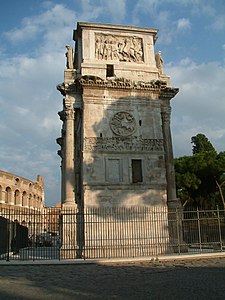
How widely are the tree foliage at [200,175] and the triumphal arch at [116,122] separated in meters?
13.5

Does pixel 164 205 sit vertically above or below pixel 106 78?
below

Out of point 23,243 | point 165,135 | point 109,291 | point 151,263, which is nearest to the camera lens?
point 109,291

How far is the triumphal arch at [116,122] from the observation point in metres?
16.9

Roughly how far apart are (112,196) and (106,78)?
6569 millimetres

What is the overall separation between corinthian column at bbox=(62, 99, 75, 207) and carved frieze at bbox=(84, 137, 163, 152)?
3.29 ft

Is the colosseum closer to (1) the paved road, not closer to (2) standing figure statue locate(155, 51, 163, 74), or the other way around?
(2) standing figure statue locate(155, 51, 163, 74)

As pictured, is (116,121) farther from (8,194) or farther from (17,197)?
(17,197)

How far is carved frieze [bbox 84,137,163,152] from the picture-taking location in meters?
17.1

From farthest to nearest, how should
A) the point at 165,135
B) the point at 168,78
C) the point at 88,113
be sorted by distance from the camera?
the point at 168,78 → the point at 165,135 → the point at 88,113

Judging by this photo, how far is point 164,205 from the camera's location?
56.4ft

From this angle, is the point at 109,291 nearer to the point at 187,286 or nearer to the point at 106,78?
the point at 187,286

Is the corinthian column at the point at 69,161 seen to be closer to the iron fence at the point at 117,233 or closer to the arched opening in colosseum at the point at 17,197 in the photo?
the iron fence at the point at 117,233

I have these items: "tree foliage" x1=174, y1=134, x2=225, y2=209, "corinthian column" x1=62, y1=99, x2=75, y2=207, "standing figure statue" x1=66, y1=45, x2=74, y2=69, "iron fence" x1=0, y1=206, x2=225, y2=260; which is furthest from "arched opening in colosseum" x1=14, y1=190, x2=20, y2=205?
"corinthian column" x1=62, y1=99, x2=75, y2=207

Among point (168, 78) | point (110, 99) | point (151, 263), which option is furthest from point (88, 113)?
point (151, 263)
